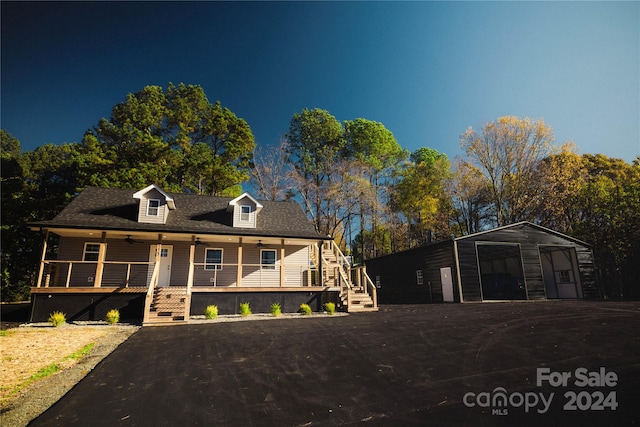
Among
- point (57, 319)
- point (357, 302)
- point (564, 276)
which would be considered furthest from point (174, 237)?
point (564, 276)

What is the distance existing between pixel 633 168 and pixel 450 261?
78.9 ft

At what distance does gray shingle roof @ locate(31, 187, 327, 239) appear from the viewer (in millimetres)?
14695

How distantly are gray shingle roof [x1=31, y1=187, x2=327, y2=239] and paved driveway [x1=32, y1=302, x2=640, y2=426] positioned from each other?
7923 millimetres

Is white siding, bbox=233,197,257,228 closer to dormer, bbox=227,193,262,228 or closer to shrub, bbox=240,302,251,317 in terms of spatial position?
dormer, bbox=227,193,262,228

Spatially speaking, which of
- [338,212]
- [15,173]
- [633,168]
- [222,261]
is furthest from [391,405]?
→ [633,168]

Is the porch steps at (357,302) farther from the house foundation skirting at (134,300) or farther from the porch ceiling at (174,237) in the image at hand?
the porch ceiling at (174,237)

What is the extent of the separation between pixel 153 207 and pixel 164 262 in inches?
118

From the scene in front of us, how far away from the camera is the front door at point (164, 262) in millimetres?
16016

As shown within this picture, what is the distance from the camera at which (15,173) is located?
83.9 feet

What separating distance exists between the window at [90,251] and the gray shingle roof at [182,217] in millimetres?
1650

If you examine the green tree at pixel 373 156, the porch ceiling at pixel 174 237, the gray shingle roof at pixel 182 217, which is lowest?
the porch ceiling at pixel 174 237

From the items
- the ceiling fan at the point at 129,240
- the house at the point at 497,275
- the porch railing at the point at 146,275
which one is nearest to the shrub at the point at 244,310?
the porch railing at the point at 146,275

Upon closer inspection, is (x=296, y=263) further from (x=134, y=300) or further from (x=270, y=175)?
(x=270, y=175)

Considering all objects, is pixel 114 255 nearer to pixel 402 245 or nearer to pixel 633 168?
pixel 402 245
